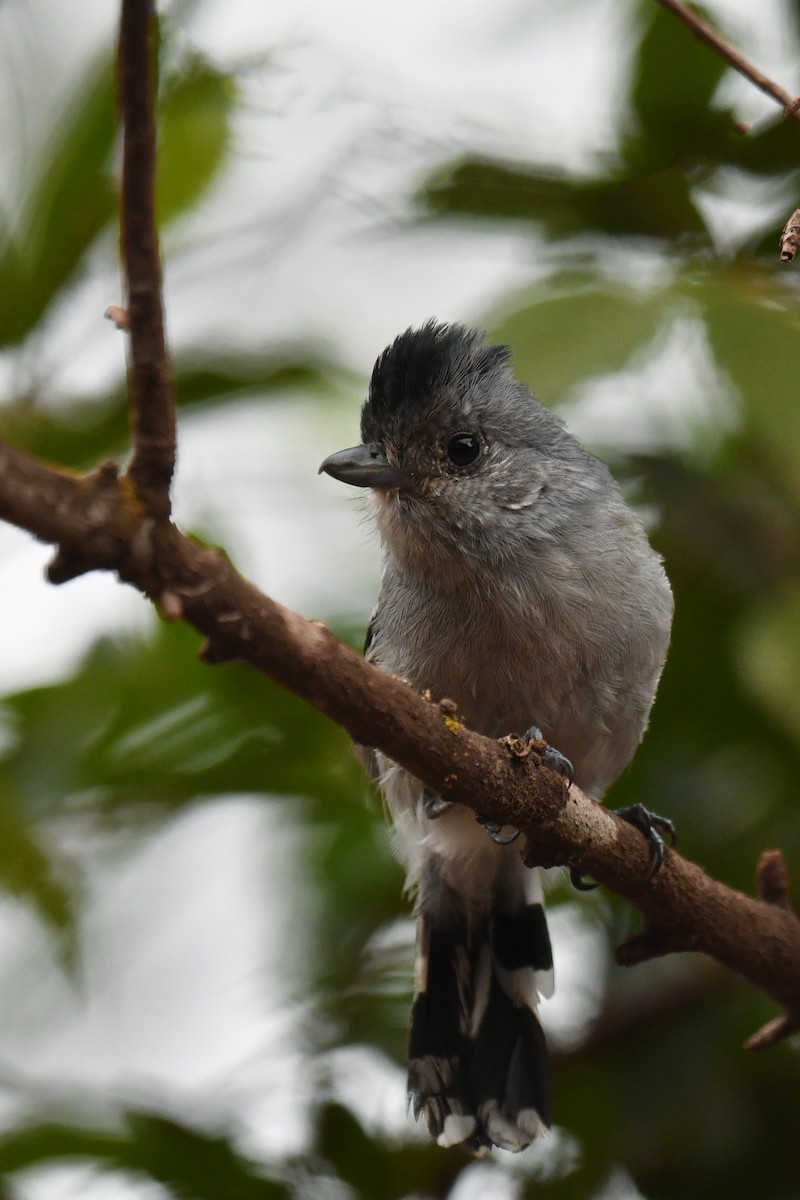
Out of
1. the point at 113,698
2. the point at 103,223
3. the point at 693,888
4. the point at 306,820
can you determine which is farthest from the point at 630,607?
the point at 103,223

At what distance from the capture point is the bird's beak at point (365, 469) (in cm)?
328

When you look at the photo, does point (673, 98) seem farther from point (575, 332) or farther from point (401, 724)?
point (401, 724)

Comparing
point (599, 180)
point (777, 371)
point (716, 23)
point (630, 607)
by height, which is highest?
point (716, 23)

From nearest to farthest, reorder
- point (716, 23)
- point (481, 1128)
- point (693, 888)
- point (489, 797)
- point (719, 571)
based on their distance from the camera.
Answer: point (489, 797), point (693, 888), point (716, 23), point (481, 1128), point (719, 571)

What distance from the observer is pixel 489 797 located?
2.34 meters

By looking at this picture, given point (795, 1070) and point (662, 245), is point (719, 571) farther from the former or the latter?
point (795, 1070)

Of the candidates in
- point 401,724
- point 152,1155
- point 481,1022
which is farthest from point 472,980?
point 401,724

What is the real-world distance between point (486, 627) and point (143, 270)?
1840 millimetres

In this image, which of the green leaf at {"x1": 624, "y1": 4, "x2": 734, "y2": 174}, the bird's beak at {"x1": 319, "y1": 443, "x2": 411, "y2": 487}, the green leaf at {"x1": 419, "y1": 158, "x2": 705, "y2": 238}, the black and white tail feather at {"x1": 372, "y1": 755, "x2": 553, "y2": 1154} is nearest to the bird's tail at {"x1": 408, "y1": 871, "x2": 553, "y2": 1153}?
the black and white tail feather at {"x1": 372, "y1": 755, "x2": 553, "y2": 1154}

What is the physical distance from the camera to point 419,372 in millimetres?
3502

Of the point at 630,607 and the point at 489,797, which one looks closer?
the point at 489,797

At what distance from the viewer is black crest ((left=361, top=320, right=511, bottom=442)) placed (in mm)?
3484

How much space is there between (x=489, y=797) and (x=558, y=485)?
1.34 m

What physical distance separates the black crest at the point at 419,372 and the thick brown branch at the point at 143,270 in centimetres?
195
